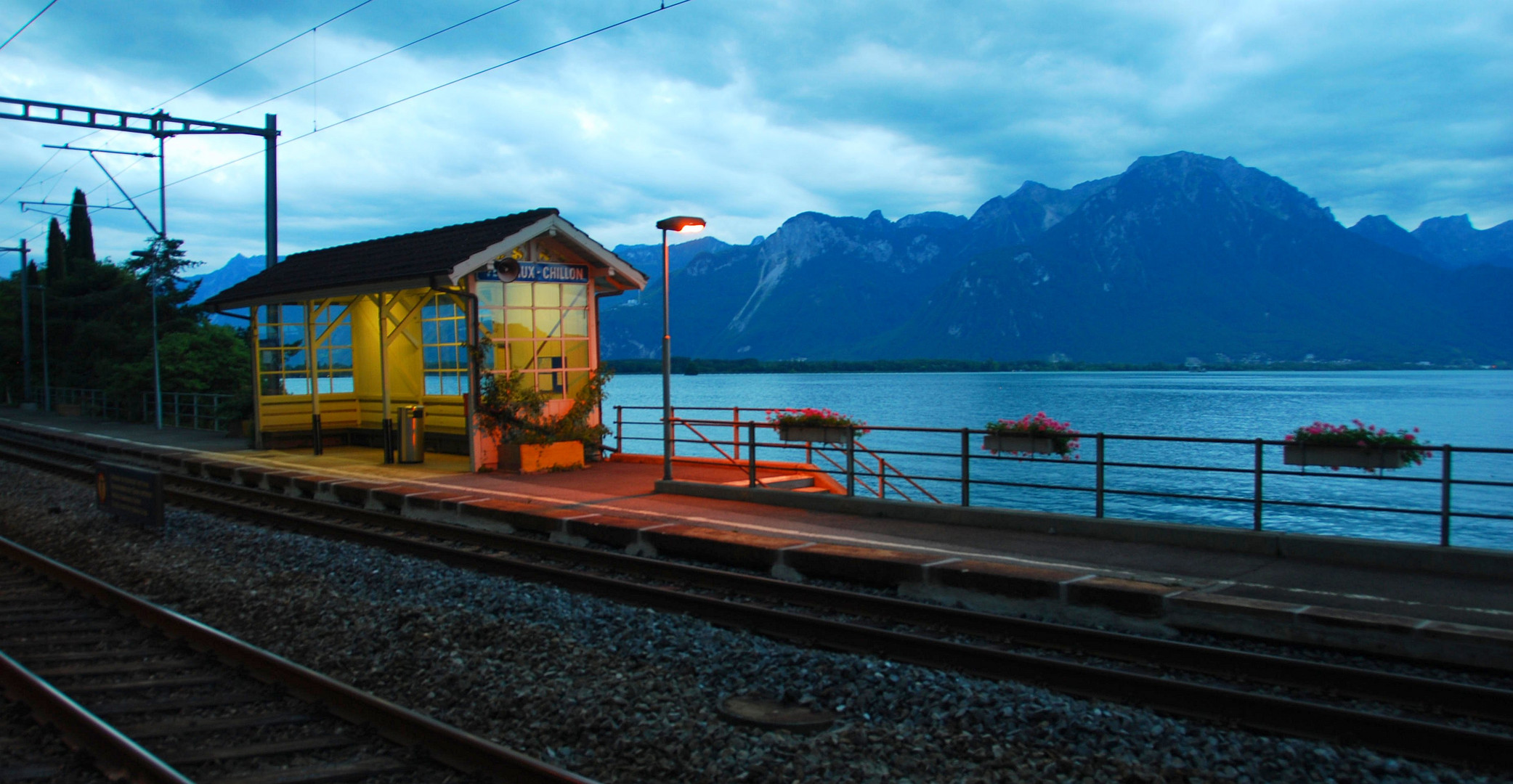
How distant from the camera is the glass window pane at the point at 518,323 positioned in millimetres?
15930

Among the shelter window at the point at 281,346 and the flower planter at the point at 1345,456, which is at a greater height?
the shelter window at the point at 281,346

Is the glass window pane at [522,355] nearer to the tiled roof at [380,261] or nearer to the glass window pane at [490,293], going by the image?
the glass window pane at [490,293]

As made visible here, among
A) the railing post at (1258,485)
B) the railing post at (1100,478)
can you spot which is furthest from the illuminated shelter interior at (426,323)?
the railing post at (1258,485)

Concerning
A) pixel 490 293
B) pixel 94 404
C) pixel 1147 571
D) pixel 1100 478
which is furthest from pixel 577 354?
pixel 94 404

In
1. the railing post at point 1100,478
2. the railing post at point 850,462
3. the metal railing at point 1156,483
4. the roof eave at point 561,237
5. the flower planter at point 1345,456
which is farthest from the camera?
the metal railing at point 1156,483

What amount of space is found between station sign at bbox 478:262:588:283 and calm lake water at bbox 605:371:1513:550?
10.5 ft

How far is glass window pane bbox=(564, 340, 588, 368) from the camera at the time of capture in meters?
16.9

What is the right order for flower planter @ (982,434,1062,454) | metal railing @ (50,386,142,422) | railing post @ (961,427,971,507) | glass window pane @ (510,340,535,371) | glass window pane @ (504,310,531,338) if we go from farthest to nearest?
metal railing @ (50,386,142,422) < glass window pane @ (510,340,535,371) < glass window pane @ (504,310,531,338) < flower planter @ (982,434,1062,454) < railing post @ (961,427,971,507)

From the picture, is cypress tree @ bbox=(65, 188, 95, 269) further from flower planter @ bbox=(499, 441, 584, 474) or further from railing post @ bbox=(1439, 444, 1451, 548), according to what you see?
railing post @ bbox=(1439, 444, 1451, 548)

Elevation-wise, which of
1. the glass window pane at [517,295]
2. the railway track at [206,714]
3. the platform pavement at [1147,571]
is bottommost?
the railway track at [206,714]

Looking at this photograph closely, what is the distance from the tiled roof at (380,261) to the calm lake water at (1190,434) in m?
4.60

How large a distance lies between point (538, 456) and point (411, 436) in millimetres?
3009

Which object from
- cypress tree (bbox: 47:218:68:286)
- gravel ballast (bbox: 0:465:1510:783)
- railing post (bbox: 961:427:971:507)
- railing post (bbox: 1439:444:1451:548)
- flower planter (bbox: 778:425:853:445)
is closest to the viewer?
gravel ballast (bbox: 0:465:1510:783)

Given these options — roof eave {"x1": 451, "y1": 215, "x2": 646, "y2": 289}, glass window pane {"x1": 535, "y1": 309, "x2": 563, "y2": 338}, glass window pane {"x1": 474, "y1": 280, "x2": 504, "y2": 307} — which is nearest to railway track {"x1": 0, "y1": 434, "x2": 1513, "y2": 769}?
roof eave {"x1": 451, "y1": 215, "x2": 646, "y2": 289}
